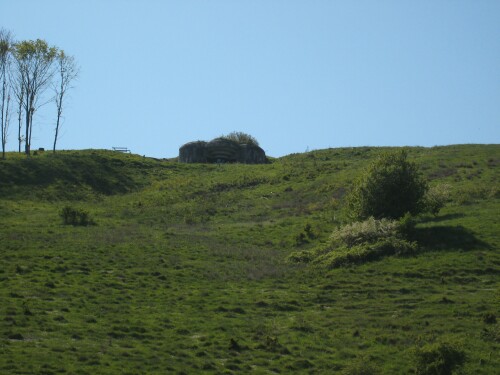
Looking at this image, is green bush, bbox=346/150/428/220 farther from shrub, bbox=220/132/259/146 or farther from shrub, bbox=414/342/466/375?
shrub, bbox=220/132/259/146

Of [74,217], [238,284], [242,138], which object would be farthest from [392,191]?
[242,138]

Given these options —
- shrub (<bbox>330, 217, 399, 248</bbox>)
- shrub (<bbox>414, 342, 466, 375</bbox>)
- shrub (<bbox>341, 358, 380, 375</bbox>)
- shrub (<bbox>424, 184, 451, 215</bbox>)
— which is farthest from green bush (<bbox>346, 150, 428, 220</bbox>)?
shrub (<bbox>414, 342, 466, 375</bbox>)

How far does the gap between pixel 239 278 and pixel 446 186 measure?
22.6 meters

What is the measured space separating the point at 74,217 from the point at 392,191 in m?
26.3

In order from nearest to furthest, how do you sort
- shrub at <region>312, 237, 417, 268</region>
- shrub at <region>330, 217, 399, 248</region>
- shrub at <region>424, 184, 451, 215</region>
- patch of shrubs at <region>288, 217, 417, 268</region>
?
shrub at <region>312, 237, 417, 268</region>
patch of shrubs at <region>288, 217, 417, 268</region>
shrub at <region>330, 217, 399, 248</region>
shrub at <region>424, 184, 451, 215</region>

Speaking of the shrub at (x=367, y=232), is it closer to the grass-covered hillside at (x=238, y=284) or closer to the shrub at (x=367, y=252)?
the shrub at (x=367, y=252)

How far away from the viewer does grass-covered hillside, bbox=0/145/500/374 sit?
117 ft

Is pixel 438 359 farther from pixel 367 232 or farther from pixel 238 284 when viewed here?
pixel 367 232

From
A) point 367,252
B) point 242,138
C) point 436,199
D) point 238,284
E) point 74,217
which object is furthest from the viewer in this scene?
point 242,138

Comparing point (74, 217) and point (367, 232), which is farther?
point (74, 217)

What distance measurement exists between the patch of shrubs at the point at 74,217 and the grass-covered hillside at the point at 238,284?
619 mm

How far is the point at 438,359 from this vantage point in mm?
33312

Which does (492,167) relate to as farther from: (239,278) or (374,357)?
(374,357)

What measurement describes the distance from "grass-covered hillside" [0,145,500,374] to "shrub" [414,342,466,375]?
115 mm
